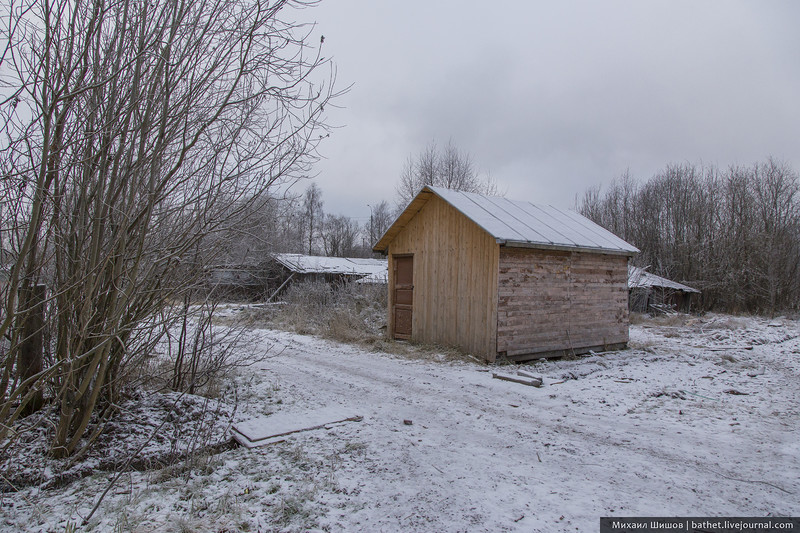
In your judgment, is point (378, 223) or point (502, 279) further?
point (378, 223)

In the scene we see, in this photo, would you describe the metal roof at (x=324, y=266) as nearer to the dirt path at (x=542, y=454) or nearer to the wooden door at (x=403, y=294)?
the wooden door at (x=403, y=294)

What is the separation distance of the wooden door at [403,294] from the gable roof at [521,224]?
2.95 feet

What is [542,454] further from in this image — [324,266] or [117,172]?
[324,266]

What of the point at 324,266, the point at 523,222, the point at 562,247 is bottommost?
the point at 324,266

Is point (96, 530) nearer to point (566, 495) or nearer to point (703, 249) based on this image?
point (566, 495)

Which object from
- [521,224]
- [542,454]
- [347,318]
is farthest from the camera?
[347,318]

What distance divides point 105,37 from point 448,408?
210 inches

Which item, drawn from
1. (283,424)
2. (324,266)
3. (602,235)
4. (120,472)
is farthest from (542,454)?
(324,266)

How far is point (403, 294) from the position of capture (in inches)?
475

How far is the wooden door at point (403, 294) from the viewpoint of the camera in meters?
11.9

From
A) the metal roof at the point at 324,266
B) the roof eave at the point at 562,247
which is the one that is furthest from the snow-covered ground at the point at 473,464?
the metal roof at the point at 324,266

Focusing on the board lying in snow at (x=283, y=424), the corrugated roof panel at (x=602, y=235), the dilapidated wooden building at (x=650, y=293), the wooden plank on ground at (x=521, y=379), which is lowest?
the wooden plank on ground at (x=521, y=379)

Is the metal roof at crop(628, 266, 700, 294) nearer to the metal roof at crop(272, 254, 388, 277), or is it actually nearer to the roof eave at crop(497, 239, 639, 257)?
the roof eave at crop(497, 239, 639, 257)

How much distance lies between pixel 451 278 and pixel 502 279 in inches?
62.7
